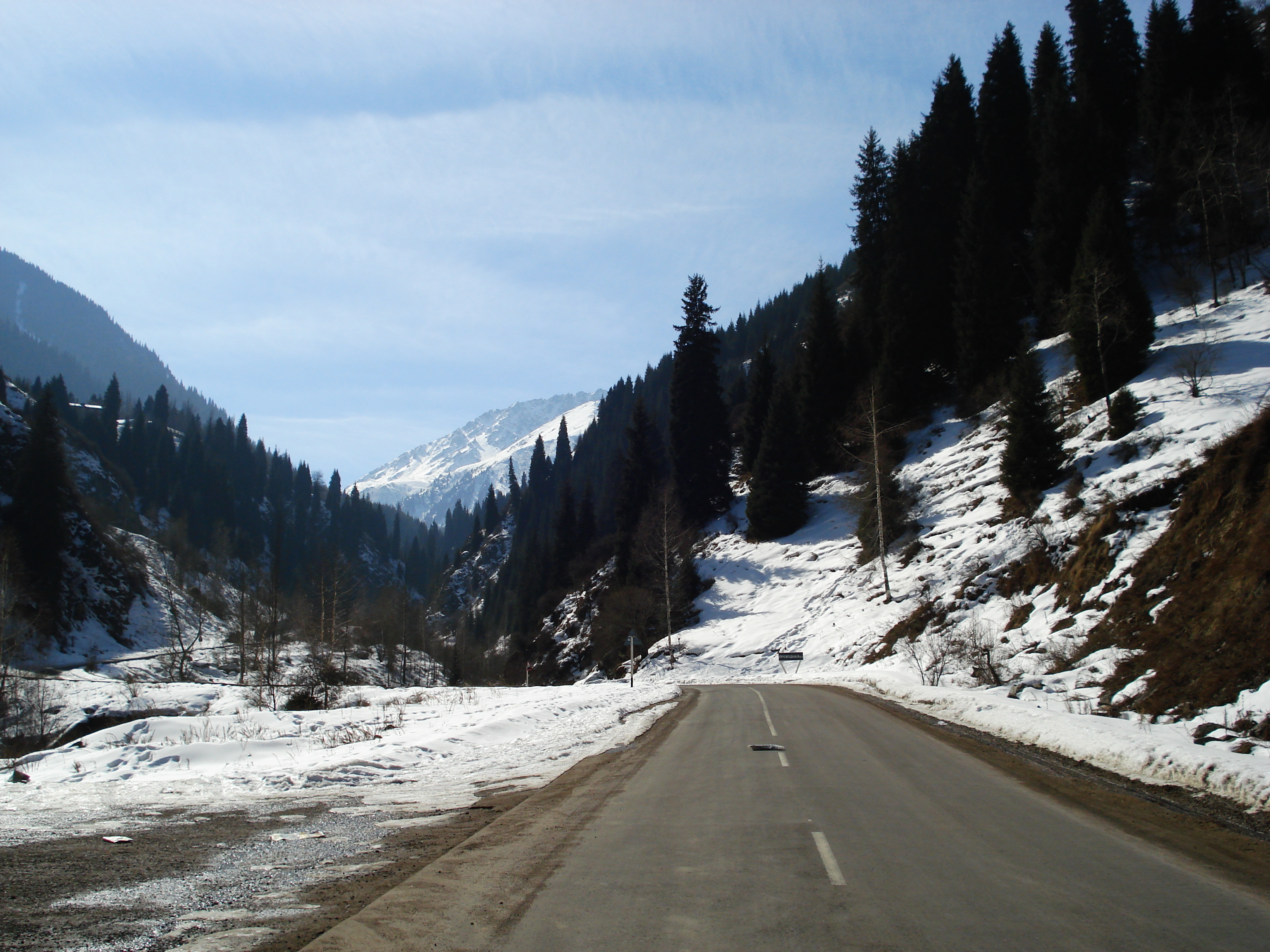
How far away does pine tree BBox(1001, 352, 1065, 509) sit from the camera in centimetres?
3123

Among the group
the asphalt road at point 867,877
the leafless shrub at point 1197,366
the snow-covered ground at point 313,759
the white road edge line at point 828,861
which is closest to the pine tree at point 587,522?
the leafless shrub at point 1197,366

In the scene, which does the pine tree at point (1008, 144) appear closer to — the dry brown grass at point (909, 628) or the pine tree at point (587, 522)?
the dry brown grass at point (909, 628)

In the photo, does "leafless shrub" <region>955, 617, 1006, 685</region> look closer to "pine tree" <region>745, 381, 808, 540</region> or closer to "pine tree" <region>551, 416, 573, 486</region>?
"pine tree" <region>745, 381, 808, 540</region>

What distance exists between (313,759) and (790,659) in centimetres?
2733

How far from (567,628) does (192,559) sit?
64.0 meters

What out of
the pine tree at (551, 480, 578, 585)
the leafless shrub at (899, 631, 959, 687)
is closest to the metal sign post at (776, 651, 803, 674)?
the leafless shrub at (899, 631, 959, 687)

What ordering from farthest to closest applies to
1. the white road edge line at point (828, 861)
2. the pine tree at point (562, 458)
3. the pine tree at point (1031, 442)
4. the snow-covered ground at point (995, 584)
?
the pine tree at point (562, 458) < the pine tree at point (1031, 442) < the snow-covered ground at point (995, 584) < the white road edge line at point (828, 861)

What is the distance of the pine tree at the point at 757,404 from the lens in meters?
60.4

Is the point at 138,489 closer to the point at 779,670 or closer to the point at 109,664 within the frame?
the point at 109,664

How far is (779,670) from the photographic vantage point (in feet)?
123

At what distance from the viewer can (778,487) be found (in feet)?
169

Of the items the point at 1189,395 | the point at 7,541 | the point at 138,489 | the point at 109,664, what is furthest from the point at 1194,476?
the point at 138,489

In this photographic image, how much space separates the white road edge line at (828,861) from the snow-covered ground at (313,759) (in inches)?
189

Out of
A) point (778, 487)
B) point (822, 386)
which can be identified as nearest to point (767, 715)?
point (778, 487)
